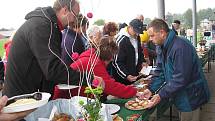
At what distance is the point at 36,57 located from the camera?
1443 millimetres

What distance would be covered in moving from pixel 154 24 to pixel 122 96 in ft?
1.88

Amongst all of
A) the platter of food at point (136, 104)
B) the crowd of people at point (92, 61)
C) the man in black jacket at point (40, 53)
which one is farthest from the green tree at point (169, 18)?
the man in black jacket at point (40, 53)

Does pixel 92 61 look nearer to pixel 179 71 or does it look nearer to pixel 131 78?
pixel 179 71

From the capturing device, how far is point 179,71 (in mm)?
1984

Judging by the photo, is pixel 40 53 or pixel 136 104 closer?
pixel 40 53

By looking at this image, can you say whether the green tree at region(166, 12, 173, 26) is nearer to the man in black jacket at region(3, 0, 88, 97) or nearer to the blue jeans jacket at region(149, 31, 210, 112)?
the blue jeans jacket at region(149, 31, 210, 112)

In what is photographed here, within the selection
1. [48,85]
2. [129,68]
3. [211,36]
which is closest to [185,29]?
[211,36]

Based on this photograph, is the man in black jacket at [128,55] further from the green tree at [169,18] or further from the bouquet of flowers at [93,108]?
the green tree at [169,18]

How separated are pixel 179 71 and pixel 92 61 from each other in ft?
2.11

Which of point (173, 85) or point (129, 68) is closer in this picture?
point (173, 85)

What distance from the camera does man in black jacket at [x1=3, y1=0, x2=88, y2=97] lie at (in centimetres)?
142

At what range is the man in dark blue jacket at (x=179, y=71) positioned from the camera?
1.98 m

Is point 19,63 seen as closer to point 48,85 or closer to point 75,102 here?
point 48,85

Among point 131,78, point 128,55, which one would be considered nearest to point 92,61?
point 131,78
